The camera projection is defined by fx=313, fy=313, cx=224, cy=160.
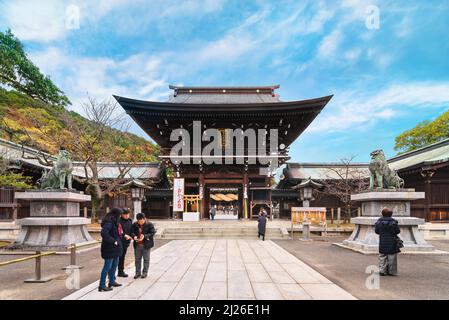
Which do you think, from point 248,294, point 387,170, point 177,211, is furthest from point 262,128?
point 248,294

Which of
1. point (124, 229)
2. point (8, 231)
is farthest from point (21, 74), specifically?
point (124, 229)

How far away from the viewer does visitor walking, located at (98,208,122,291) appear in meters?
5.89

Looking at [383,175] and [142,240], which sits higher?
[383,175]

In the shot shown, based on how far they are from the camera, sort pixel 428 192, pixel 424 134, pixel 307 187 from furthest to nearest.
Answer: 1. pixel 424 134
2. pixel 307 187
3. pixel 428 192

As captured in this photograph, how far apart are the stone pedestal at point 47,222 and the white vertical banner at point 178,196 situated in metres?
9.96

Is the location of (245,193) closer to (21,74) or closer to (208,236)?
(208,236)

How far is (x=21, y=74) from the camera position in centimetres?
4628

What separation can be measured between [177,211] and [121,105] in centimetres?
Result: 837

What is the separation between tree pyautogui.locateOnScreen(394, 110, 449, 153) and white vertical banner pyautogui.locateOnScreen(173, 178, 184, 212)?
34179 mm

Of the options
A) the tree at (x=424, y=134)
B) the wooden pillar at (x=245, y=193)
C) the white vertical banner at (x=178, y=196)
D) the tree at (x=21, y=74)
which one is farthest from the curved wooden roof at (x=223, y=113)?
the tree at (x=21, y=74)

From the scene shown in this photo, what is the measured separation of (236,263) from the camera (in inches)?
361

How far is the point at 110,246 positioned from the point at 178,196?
1586 cm

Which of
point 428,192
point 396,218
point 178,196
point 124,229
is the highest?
point 428,192
